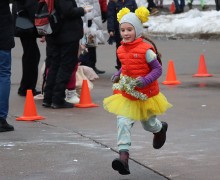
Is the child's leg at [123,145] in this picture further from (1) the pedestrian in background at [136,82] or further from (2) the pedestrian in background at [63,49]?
(2) the pedestrian in background at [63,49]

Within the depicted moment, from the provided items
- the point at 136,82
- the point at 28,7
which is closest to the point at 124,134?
the point at 136,82

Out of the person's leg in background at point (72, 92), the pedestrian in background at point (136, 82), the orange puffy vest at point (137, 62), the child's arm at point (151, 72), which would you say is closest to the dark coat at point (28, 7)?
the person's leg in background at point (72, 92)

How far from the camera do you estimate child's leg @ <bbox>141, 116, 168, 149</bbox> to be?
6836 mm

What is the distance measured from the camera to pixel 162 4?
1433 inches

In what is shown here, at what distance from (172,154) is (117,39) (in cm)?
738

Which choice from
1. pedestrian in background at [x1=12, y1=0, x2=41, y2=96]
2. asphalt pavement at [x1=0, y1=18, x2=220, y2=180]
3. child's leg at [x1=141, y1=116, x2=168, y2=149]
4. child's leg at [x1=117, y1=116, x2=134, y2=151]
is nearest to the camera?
child's leg at [x1=117, y1=116, x2=134, y2=151]

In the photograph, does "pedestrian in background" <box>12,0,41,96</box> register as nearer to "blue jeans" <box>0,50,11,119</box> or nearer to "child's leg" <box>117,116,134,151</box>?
"blue jeans" <box>0,50,11,119</box>

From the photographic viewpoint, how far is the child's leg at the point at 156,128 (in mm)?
6836

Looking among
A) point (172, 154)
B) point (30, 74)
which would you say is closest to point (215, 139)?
point (172, 154)

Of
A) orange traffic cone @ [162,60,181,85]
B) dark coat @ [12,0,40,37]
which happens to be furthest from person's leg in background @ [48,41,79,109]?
orange traffic cone @ [162,60,181,85]

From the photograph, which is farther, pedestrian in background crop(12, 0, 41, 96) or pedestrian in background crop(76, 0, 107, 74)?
pedestrian in background crop(76, 0, 107, 74)

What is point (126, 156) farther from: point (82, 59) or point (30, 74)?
point (82, 59)

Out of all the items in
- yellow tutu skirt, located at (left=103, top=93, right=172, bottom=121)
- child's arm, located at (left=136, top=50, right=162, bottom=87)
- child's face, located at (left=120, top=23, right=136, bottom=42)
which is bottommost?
yellow tutu skirt, located at (left=103, top=93, right=172, bottom=121)

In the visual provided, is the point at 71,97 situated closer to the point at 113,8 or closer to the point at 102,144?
the point at 102,144
